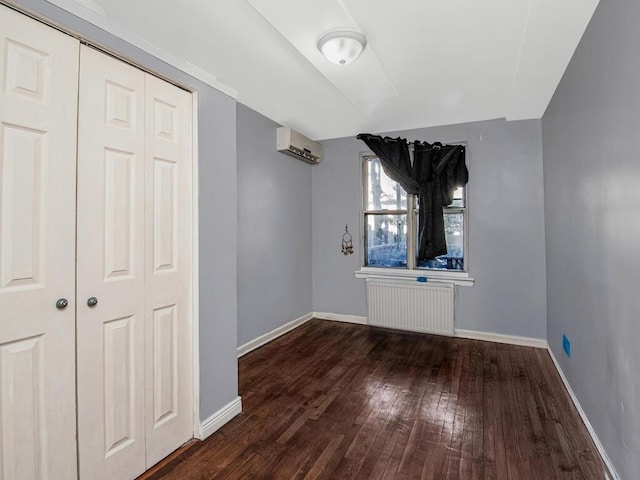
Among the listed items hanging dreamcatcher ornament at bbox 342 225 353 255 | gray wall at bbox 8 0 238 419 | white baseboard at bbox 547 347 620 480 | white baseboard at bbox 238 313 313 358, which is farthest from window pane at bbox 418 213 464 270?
gray wall at bbox 8 0 238 419

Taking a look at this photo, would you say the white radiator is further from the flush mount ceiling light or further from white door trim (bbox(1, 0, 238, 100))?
white door trim (bbox(1, 0, 238, 100))

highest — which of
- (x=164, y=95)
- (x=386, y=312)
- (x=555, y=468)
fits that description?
(x=164, y=95)

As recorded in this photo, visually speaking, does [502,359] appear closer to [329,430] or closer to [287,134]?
[329,430]

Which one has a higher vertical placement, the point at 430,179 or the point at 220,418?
the point at 430,179

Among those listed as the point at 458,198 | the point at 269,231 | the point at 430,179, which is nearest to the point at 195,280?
the point at 269,231

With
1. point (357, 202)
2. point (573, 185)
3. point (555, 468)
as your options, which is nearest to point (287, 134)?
point (357, 202)

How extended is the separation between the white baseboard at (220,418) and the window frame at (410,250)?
2.58 m

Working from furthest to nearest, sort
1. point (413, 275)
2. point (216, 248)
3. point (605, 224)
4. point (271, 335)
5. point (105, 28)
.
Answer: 1. point (413, 275)
2. point (271, 335)
3. point (216, 248)
4. point (605, 224)
5. point (105, 28)

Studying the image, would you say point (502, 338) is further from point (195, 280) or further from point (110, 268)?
point (110, 268)

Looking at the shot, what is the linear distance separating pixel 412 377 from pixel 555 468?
48.4 inches

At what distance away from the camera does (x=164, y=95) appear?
183 centimetres

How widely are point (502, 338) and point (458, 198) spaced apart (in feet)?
5.58

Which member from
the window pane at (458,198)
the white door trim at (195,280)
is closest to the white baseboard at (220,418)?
the white door trim at (195,280)

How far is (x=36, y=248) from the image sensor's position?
4.36ft
